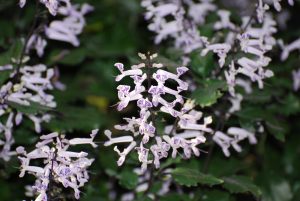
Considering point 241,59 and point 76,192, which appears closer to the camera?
point 76,192

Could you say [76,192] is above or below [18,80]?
below

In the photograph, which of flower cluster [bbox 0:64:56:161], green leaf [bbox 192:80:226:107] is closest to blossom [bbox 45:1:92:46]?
flower cluster [bbox 0:64:56:161]

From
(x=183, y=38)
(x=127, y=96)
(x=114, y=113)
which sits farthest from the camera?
(x=114, y=113)

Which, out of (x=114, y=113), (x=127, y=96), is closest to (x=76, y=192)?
(x=127, y=96)

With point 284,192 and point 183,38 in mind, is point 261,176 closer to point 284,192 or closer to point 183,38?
point 284,192

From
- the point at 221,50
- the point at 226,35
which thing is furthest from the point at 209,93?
the point at 226,35

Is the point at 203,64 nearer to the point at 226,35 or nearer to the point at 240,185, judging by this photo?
the point at 226,35

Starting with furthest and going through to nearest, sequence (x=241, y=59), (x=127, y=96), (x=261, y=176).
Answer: (x=261, y=176) → (x=241, y=59) → (x=127, y=96)

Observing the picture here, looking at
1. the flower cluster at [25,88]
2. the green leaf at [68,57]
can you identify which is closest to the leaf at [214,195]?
the flower cluster at [25,88]
